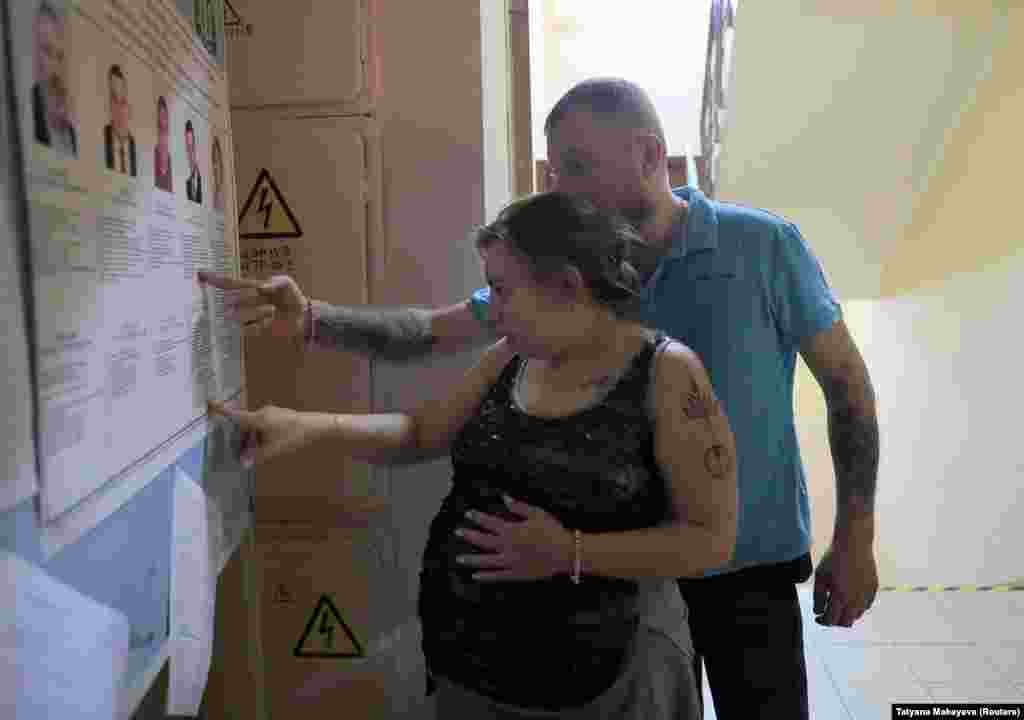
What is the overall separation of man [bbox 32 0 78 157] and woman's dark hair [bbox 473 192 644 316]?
1.72 ft

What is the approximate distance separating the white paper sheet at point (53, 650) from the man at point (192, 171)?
0.48 metres

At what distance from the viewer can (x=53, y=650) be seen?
0.55 m

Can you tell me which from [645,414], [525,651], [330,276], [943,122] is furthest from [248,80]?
[943,122]

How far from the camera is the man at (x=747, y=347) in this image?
1177 mm

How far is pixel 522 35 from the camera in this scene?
70.0 inches

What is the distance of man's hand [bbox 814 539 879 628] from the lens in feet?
4.12

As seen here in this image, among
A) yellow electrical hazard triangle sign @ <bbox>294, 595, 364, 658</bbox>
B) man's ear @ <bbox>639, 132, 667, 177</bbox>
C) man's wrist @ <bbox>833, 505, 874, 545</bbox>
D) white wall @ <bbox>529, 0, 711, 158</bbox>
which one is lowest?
yellow electrical hazard triangle sign @ <bbox>294, 595, 364, 658</bbox>

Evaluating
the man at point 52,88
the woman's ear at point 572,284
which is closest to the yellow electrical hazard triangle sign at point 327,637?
the woman's ear at point 572,284

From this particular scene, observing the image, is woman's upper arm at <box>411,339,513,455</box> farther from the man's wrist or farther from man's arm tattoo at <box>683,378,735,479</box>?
the man's wrist

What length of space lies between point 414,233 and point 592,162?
38cm

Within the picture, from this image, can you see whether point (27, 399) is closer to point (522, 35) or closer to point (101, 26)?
point (101, 26)

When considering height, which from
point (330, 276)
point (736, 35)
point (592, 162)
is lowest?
point (330, 276)

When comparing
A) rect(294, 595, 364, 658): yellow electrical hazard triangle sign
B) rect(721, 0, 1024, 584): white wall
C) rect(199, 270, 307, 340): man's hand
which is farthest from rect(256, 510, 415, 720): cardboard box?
rect(721, 0, 1024, 584): white wall

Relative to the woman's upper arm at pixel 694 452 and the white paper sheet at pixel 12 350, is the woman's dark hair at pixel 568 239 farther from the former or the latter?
the white paper sheet at pixel 12 350
